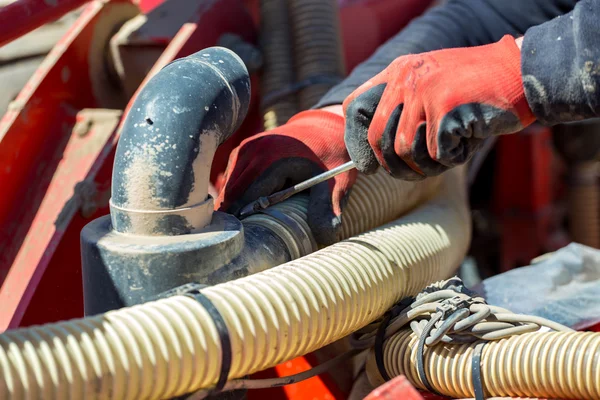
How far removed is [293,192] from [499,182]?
1.67m

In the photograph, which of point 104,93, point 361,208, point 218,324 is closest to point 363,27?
point 104,93

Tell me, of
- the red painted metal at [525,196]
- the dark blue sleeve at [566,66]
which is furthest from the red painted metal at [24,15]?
the red painted metal at [525,196]

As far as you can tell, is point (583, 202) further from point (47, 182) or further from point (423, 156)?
point (47, 182)

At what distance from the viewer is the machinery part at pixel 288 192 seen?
1245mm

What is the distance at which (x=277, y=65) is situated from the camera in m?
1.86

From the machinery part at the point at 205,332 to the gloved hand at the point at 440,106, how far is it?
0.18m

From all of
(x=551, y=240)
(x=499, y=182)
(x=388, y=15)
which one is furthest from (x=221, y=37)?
(x=551, y=240)

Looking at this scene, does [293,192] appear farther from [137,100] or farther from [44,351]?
[44,351]

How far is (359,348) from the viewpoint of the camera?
126cm

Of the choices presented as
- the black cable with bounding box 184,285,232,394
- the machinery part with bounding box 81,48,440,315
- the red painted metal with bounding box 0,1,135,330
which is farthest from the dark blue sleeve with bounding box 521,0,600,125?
the red painted metal with bounding box 0,1,135,330

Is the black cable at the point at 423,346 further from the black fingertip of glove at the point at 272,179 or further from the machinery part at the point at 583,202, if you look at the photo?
the machinery part at the point at 583,202

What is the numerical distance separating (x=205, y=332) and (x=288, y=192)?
17.6 inches

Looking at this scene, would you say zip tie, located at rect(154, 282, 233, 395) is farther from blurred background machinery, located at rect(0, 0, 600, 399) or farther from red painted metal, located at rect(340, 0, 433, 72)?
red painted metal, located at rect(340, 0, 433, 72)

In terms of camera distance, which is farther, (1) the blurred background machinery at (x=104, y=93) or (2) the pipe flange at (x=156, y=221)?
(1) the blurred background machinery at (x=104, y=93)
